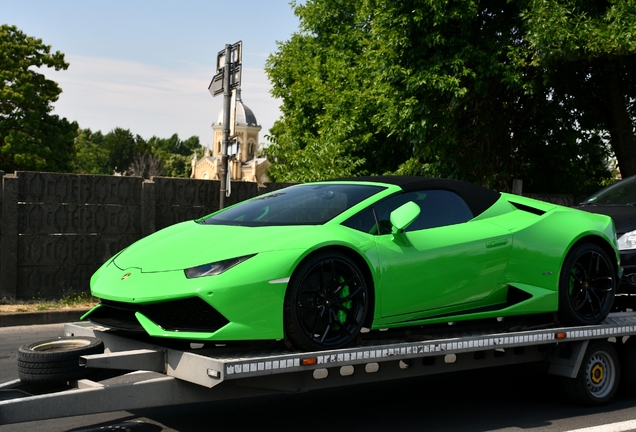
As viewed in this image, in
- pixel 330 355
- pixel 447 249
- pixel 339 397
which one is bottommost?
pixel 339 397

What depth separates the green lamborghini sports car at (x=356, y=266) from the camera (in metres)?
4.68

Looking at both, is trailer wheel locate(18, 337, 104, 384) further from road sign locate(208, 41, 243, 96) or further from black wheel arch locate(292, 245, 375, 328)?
road sign locate(208, 41, 243, 96)

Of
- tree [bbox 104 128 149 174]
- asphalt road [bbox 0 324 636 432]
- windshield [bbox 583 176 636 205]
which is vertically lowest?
asphalt road [bbox 0 324 636 432]

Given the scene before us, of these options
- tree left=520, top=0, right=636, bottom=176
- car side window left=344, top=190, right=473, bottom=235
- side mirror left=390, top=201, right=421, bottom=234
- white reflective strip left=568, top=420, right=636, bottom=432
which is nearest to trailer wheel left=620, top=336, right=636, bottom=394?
white reflective strip left=568, top=420, right=636, bottom=432

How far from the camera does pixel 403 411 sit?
6180mm

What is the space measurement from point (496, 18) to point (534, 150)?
13.2ft

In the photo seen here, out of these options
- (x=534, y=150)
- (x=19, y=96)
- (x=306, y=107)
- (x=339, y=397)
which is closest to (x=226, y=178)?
(x=339, y=397)

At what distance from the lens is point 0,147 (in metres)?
54.2


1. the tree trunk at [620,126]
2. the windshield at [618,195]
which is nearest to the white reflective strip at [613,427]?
the windshield at [618,195]

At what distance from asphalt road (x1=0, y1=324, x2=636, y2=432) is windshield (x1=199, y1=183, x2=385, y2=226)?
1.44 meters

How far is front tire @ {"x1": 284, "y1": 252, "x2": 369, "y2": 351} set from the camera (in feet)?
15.9

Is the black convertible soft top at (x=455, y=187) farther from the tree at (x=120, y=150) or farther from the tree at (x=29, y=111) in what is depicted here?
the tree at (x=120, y=150)

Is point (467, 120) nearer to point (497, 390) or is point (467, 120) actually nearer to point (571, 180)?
point (571, 180)

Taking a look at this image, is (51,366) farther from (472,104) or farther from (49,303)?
(472,104)
